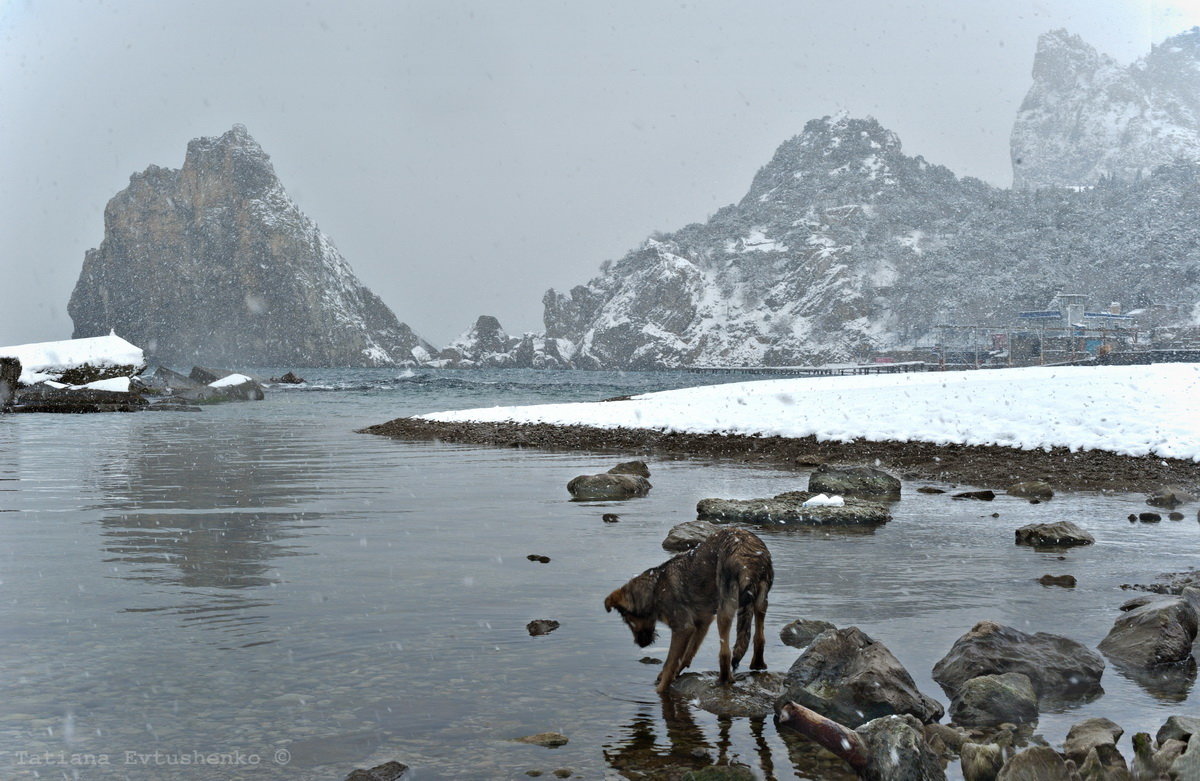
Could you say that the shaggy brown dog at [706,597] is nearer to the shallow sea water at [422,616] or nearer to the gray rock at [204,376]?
the shallow sea water at [422,616]

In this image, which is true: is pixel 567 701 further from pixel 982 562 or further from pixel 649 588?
pixel 982 562

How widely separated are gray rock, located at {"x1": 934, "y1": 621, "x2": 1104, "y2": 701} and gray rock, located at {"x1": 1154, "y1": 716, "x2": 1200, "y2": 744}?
1287 mm

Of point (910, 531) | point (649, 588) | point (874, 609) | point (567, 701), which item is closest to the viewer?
point (567, 701)

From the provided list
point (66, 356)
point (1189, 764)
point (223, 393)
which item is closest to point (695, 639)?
point (1189, 764)

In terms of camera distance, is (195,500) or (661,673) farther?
(195,500)

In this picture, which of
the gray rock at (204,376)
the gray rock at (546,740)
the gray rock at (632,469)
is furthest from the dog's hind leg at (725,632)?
the gray rock at (204,376)

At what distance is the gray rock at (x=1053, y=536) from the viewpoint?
13.8 meters

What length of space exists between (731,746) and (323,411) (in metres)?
60.4

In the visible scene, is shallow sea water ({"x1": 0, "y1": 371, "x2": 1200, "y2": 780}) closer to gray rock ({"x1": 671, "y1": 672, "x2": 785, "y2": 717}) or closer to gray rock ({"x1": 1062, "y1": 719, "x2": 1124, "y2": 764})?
gray rock ({"x1": 671, "y1": 672, "x2": 785, "y2": 717})

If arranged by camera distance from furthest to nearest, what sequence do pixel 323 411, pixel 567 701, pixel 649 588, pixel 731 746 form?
pixel 323 411, pixel 649 588, pixel 567 701, pixel 731 746

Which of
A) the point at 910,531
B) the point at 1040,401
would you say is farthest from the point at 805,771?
the point at 1040,401

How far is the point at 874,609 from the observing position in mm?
10062

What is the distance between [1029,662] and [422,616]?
18.6 ft

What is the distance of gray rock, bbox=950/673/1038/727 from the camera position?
667 centimetres
